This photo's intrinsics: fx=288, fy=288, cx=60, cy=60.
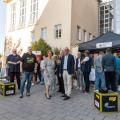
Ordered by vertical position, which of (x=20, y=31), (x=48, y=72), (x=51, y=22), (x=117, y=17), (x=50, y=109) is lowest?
(x=50, y=109)

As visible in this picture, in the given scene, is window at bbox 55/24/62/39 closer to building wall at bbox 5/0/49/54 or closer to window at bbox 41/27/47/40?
window at bbox 41/27/47/40

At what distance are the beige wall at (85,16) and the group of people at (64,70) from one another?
1674 centimetres

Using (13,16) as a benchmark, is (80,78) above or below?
below

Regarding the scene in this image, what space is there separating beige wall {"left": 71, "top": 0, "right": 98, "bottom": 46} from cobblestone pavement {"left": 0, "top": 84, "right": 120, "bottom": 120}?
18699 mm

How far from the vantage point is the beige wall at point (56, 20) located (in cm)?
2885

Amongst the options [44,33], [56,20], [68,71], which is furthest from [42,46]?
[68,71]

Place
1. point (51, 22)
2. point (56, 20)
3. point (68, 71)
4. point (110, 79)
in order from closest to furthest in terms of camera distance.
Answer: point (68, 71) → point (110, 79) → point (56, 20) → point (51, 22)

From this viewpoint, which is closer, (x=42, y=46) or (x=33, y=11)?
(x=42, y=46)

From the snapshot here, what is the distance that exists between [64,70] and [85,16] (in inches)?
946

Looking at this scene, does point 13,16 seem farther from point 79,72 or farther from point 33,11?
point 79,72

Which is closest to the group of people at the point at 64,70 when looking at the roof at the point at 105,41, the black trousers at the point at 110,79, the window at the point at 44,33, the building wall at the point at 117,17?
the black trousers at the point at 110,79

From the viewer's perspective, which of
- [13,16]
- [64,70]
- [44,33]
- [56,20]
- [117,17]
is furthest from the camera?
[13,16]

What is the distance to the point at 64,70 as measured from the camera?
10602 mm

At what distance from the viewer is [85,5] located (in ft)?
111
